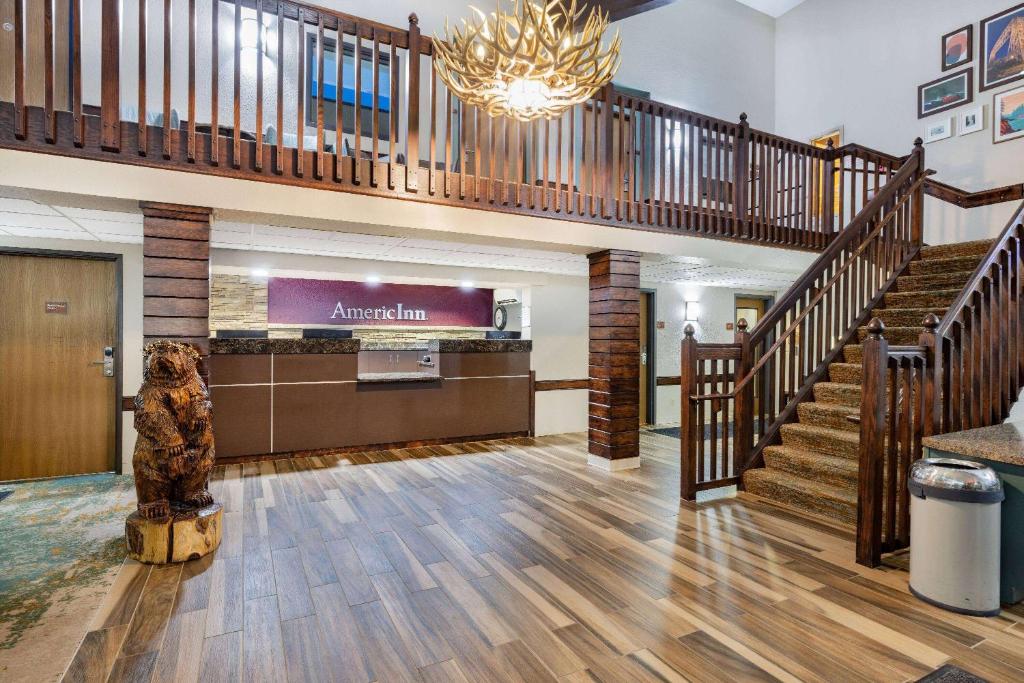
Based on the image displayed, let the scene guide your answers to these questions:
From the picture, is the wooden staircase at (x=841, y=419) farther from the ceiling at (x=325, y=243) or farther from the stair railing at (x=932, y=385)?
the ceiling at (x=325, y=243)

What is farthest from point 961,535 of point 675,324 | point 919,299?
point 675,324

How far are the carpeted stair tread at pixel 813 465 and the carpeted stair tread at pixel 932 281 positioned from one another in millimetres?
2158

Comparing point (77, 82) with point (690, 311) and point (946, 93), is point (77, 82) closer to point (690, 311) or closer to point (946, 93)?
point (690, 311)

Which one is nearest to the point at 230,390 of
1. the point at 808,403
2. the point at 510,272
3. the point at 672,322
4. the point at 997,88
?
the point at 510,272

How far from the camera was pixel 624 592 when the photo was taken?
103 inches

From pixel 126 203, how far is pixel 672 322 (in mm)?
7093

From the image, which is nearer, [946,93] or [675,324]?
[946,93]

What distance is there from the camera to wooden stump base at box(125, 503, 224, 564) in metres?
2.96

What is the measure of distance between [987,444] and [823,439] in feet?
4.74

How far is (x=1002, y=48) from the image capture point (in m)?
6.12

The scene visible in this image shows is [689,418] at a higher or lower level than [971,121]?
lower

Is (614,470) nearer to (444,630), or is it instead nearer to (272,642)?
(444,630)

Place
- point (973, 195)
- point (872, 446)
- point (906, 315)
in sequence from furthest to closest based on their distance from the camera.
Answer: point (973, 195) → point (906, 315) → point (872, 446)

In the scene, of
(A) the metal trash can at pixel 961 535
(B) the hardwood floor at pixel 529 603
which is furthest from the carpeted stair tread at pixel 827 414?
(A) the metal trash can at pixel 961 535
